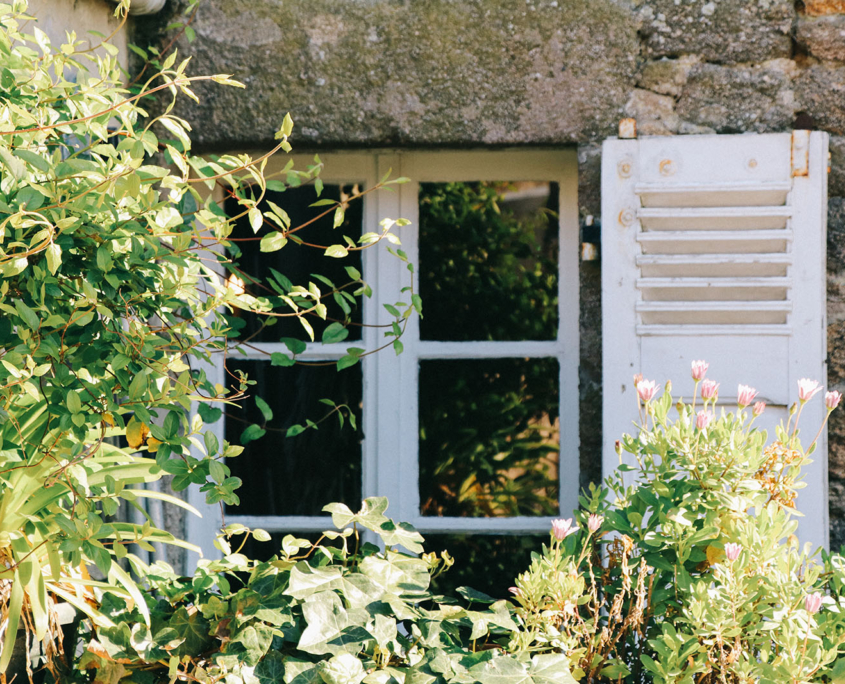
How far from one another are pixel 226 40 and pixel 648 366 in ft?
5.04

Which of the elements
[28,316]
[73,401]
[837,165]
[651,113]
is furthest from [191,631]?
[837,165]

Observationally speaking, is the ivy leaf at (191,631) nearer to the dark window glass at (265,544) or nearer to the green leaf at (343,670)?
the green leaf at (343,670)

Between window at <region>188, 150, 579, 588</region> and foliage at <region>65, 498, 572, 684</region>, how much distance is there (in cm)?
99

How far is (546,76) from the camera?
2359 mm

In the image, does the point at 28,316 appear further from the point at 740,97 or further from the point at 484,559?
the point at 740,97

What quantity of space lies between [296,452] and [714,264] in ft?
4.64

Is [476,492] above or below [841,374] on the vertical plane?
below

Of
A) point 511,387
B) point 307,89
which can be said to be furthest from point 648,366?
point 307,89

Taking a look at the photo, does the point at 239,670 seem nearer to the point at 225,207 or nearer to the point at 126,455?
the point at 126,455

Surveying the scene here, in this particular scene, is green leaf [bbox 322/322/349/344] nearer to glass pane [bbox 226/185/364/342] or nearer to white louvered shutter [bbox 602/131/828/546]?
white louvered shutter [bbox 602/131/828/546]

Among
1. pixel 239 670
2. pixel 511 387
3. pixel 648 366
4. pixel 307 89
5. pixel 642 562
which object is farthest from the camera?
pixel 511 387

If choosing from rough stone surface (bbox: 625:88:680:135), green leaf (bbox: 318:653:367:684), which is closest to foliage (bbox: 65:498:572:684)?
green leaf (bbox: 318:653:367:684)

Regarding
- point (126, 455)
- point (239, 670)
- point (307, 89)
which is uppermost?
point (307, 89)

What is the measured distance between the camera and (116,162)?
1.39 m
